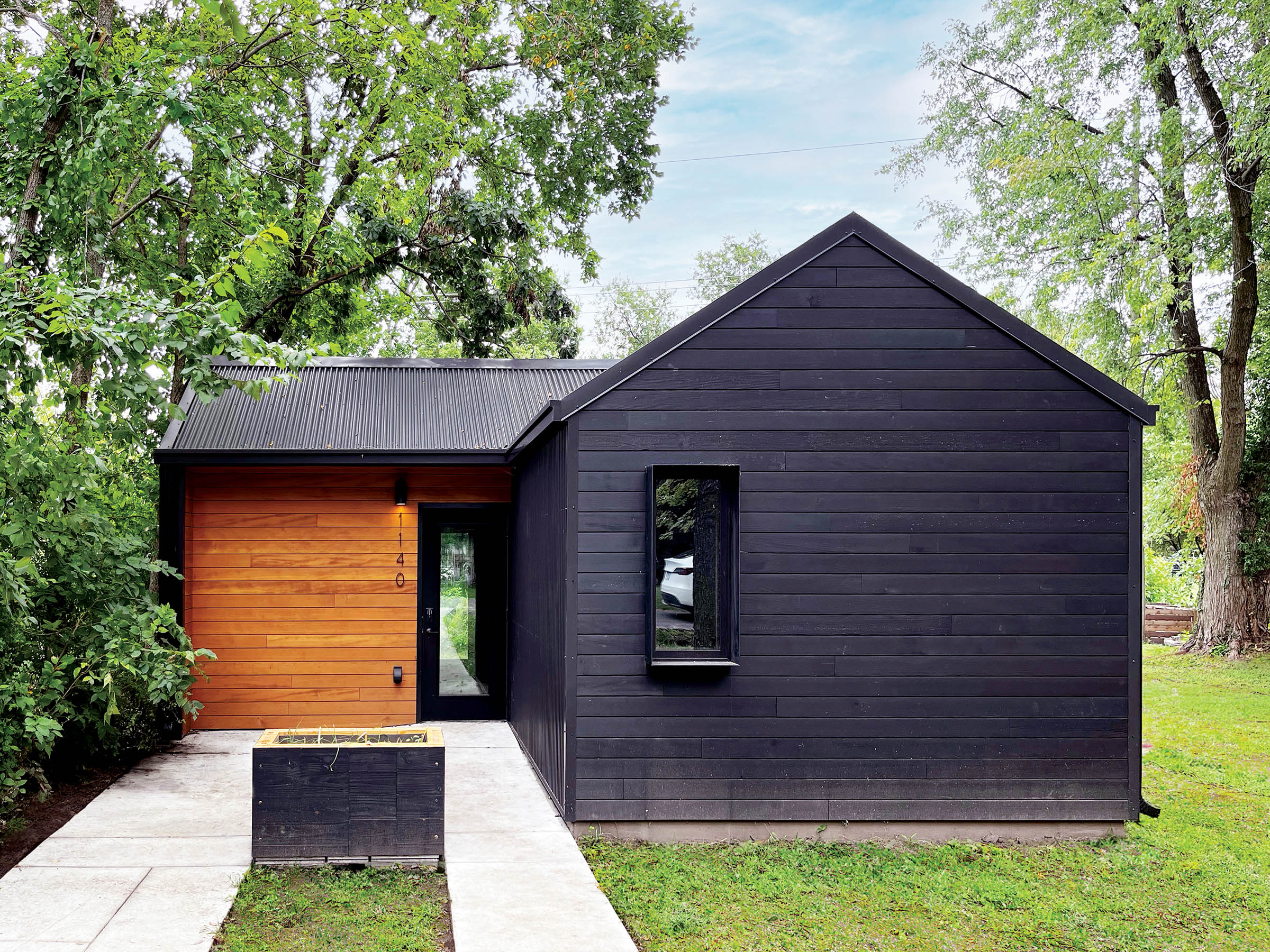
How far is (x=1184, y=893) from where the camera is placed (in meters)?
4.78

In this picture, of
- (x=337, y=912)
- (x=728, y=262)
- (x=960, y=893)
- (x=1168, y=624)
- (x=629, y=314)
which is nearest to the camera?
(x=337, y=912)

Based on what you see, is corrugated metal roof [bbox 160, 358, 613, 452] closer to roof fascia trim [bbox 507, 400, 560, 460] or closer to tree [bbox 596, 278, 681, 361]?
roof fascia trim [bbox 507, 400, 560, 460]

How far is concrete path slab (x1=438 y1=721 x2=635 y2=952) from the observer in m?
3.94

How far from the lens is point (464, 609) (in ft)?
28.3

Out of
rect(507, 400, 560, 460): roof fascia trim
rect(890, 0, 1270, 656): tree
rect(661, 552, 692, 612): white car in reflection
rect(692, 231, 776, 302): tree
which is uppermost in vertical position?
rect(692, 231, 776, 302): tree

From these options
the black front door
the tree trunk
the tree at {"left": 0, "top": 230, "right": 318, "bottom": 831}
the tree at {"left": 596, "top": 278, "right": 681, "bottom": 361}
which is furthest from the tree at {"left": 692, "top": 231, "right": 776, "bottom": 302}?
the tree at {"left": 0, "top": 230, "right": 318, "bottom": 831}

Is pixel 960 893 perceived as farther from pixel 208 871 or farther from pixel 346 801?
pixel 208 871

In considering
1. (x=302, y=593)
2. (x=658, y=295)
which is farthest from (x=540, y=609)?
(x=658, y=295)

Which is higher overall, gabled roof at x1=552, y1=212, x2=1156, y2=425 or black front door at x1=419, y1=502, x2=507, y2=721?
gabled roof at x1=552, y1=212, x2=1156, y2=425

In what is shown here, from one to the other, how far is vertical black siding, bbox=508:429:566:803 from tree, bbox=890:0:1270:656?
28.3 ft

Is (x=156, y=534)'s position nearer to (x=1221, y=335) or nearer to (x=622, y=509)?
(x=622, y=509)

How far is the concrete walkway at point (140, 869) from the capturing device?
12.9ft

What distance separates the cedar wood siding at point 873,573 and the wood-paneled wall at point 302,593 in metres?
3.50

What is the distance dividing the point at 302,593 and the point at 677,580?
4.28 meters
